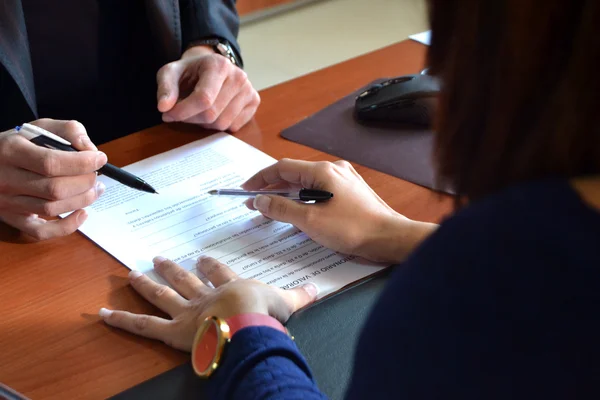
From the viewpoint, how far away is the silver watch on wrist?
1.30 meters

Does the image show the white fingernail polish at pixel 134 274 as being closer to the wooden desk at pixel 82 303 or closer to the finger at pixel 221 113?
the wooden desk at pixel 82 303

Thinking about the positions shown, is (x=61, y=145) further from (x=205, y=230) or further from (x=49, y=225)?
(x=205, y=230)

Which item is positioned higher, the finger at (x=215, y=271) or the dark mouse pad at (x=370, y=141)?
the dark mouse pad at (x=370, y=141)

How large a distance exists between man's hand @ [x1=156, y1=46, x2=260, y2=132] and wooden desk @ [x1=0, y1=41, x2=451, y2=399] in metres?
0.03

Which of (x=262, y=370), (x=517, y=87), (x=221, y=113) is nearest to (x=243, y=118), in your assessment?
(x=221, y=113)

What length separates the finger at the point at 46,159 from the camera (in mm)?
888

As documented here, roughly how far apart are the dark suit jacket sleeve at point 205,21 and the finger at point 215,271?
0.61 m

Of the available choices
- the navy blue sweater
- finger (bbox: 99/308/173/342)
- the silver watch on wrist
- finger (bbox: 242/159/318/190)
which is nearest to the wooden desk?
finger (bbox: 99/308/173/342)

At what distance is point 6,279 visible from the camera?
2.78 ft

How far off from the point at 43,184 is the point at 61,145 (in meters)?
0.06

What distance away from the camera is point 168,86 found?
113 cm

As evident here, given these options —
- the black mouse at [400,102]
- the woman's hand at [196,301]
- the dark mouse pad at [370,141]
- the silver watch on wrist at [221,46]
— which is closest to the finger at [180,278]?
the woman's hand at [196,301]

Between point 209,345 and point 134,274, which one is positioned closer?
point 209,345

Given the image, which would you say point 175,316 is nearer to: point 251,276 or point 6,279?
point 251,276
